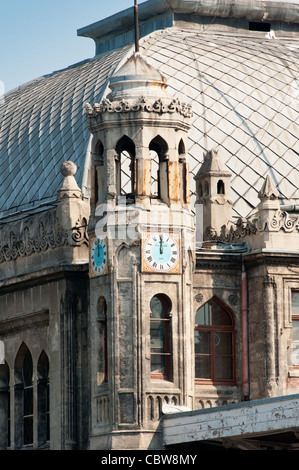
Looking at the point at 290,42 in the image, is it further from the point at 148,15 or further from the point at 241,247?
the point at 241,247

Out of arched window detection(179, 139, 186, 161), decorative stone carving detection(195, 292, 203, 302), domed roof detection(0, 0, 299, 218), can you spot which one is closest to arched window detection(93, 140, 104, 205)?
arched window detection(179, 139, 186, 161)

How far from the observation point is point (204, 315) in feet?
198

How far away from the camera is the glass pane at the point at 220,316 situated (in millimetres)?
60400

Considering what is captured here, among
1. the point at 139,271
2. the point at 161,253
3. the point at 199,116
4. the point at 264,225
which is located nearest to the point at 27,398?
the point at 139,271

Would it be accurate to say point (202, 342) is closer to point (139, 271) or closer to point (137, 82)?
point (139, 271)

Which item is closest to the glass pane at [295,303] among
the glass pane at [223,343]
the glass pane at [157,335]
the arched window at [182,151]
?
the glass pane at [223,343]

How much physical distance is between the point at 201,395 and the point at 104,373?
3.70 meters

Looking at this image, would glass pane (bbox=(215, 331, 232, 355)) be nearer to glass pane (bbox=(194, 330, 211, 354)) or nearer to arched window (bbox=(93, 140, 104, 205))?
glass pane (bbox=(194, 330, 211, 354))

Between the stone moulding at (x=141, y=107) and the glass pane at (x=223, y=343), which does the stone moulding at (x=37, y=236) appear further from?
the glass pane at (x=223, y=343)

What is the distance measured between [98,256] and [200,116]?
13536 mm

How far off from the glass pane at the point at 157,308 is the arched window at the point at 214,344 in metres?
2.59

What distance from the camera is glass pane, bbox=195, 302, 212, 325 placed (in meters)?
60.1
